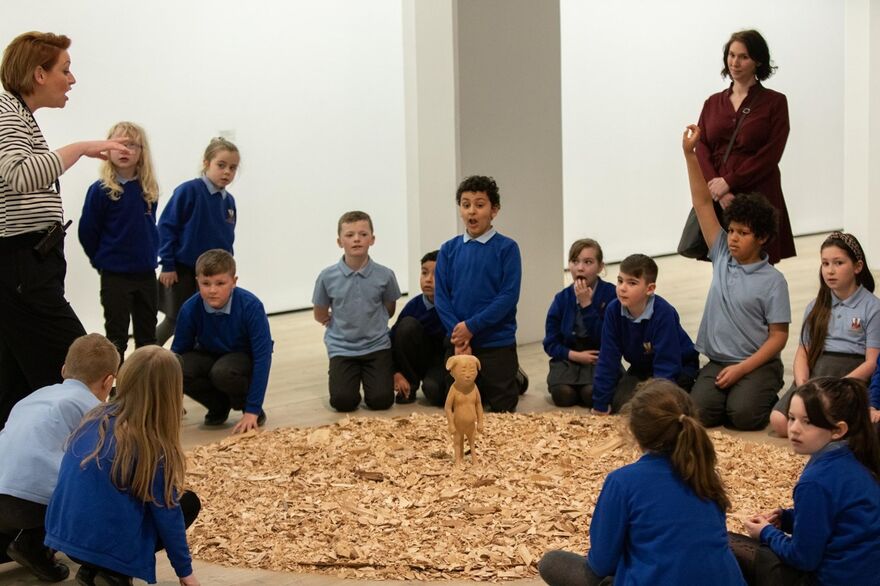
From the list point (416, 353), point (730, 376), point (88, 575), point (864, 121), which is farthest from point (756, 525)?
point (864, 121)

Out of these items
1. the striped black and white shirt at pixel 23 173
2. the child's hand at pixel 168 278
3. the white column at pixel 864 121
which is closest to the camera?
the striped black and white shirt at pixel 23 173

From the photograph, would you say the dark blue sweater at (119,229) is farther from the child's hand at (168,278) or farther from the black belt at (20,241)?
the black belt at (20,241)

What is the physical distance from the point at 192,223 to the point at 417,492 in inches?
114

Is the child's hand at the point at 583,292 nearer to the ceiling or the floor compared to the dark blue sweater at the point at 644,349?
nearer to the ceiling

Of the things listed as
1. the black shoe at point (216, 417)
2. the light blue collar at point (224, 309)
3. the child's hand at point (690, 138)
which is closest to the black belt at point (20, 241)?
the light blue collar at point (224, 309)

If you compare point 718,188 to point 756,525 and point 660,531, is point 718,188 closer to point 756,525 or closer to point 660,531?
point 756,525

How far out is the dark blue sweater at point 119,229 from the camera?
22.6ft

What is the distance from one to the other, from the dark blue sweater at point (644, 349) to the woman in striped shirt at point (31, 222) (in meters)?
2.93

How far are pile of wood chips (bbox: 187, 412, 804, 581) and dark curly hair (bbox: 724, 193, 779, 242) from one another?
3.68 feet

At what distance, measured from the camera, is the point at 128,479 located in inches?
154

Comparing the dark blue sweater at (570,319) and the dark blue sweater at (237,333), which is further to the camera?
the dark blue sweater at (570,319)

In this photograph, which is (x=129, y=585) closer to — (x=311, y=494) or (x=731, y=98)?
(x=311, y=494)

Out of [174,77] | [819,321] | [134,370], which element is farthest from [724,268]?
[174,77]

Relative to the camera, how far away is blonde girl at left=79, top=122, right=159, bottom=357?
22.5 feet
